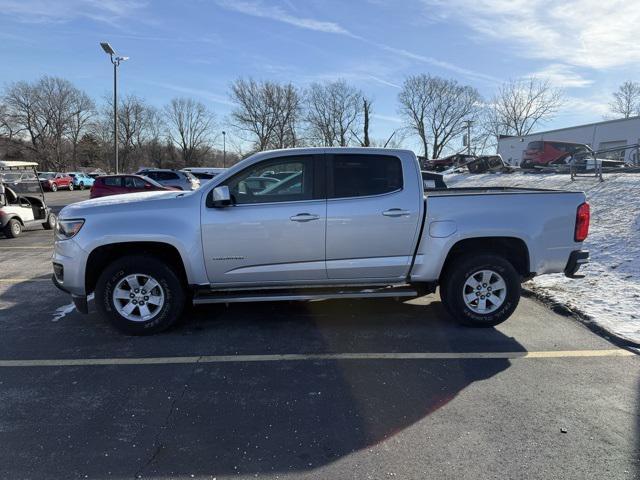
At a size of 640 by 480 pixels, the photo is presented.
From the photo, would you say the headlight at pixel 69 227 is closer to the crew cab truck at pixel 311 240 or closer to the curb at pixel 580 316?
the crew cab truck at pixel 311 240

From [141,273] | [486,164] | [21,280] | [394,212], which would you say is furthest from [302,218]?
[486,164]

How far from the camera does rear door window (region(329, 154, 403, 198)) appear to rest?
15.3 ft

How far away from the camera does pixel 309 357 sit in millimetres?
4109

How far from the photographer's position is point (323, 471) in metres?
2.58

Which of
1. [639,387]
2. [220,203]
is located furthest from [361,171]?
[639,387]

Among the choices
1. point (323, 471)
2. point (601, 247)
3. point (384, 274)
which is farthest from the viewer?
point (601, 247)

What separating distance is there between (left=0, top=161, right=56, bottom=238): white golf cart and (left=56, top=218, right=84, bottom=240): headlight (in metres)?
8.03

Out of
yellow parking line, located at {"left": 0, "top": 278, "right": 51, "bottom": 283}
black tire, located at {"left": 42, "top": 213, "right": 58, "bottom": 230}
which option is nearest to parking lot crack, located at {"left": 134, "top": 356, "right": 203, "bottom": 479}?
yellow parking line, located at {"left": 0, "top": 278, "right": 51, "bottom": 283}

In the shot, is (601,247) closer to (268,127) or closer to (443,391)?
(443,391)

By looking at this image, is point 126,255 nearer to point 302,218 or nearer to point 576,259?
point 302,218

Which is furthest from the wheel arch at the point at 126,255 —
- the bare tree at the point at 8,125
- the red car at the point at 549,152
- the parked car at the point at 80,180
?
the bare tree at the point at 8,125

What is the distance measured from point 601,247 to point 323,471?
24.6 feet

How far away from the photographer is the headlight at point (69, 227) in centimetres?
445

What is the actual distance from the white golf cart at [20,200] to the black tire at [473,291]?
419 inches
